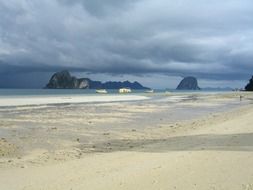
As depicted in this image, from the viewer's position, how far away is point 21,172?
10414mm

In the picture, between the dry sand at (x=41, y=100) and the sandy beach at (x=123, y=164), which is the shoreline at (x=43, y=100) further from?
the sandy beach at (x=123, y=164)

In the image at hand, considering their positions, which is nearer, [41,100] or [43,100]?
[41,100]

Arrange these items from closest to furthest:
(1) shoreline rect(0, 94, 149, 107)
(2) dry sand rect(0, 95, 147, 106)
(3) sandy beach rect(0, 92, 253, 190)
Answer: (3) sandy beach rect(0, 92, 253, 190)
(1) shoreline rect(0, 94, 149, 107)
(2) dry sand rect(0, 95, 147, 106)

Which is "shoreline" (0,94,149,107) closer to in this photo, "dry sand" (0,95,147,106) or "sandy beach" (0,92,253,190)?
"dry sand" (0,95,147,106)

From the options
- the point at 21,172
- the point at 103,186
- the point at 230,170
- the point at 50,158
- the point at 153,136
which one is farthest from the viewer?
the point at 153,136

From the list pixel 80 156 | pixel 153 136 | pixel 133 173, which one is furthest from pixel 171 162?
pixel 153 136

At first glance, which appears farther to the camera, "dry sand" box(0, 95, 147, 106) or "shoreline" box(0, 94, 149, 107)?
"dry sand" box(0, 95, 147, 106)

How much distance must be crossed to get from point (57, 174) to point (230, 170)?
4250 millimetres

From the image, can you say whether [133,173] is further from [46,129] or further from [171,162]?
[46,129]

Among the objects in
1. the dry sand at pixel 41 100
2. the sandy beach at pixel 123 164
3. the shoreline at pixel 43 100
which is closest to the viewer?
the sandy beach at pixel 123 164

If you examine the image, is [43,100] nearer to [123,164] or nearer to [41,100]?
[41,100]

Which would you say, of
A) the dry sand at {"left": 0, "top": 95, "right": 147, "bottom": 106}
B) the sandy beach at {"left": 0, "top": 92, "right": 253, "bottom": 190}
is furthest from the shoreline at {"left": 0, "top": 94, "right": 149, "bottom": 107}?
the sandy beach at {"left": 0, "top": 92, "right": 253, "bottom": 190}

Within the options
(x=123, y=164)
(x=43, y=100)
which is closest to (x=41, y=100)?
(x=43, y=100)

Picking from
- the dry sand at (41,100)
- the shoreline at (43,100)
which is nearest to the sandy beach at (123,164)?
the shoreline at (43,100)
